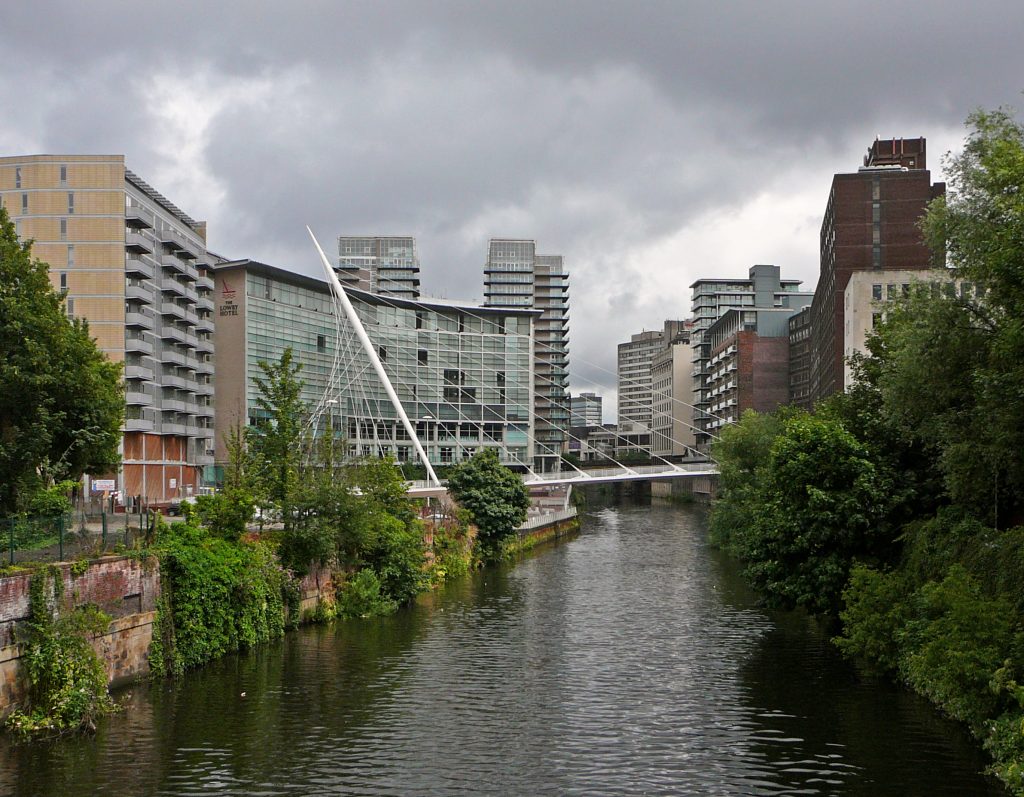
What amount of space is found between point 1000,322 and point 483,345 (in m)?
103

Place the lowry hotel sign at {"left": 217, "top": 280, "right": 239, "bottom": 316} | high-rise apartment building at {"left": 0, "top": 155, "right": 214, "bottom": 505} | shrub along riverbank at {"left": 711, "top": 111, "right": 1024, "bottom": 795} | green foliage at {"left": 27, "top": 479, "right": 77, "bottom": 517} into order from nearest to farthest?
1. shrub along riverbank at {"left": 711, "top": 111, "right": 1024, "bottom": 795}
2. green foliage at {"left": 27, "top": 479, "right": 77, "bottom": 517}
3. high-rise apartment building at {"left": 0, "top": 155, "right": 214, "bottom": 505}
4. the lowry hotel sign at {"left": 217, "top": 280, "right": 239, "bottom": 316}

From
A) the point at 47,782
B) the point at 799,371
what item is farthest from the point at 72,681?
the point at 799,371

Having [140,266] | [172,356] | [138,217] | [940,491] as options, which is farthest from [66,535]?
[172,356]

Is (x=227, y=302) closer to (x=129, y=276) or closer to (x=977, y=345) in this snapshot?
(x=129, y=276)

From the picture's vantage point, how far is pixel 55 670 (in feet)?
92.6

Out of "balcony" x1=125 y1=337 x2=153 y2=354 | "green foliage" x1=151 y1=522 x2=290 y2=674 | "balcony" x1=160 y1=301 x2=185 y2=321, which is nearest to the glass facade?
"balcony" x1=160 y1=301 x2=185 y2=321

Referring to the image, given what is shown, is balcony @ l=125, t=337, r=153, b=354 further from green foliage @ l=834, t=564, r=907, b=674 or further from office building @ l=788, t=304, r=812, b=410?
office building @ l=788, t=304, r=812, b=410

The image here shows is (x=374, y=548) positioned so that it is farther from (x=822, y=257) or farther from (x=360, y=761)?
(x=822, y=257)

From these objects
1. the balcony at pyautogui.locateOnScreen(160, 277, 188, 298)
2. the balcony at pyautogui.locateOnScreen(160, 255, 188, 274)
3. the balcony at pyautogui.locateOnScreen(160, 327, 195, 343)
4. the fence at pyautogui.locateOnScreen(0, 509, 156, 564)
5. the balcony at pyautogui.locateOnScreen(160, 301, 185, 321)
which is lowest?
the fence at pyautogui.locateOnScreen(0, 509, 156, 564)

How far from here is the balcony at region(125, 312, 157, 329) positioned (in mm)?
89250

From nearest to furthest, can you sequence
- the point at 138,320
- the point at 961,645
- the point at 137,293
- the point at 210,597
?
1. the point at 961,645
2. the point at 210,597
3. the point at 137,293
4. the point at 138,320

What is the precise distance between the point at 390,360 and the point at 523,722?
95037 mm

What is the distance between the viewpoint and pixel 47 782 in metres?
24.3

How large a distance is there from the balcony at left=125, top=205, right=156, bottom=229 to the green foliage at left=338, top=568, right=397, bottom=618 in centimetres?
5197
